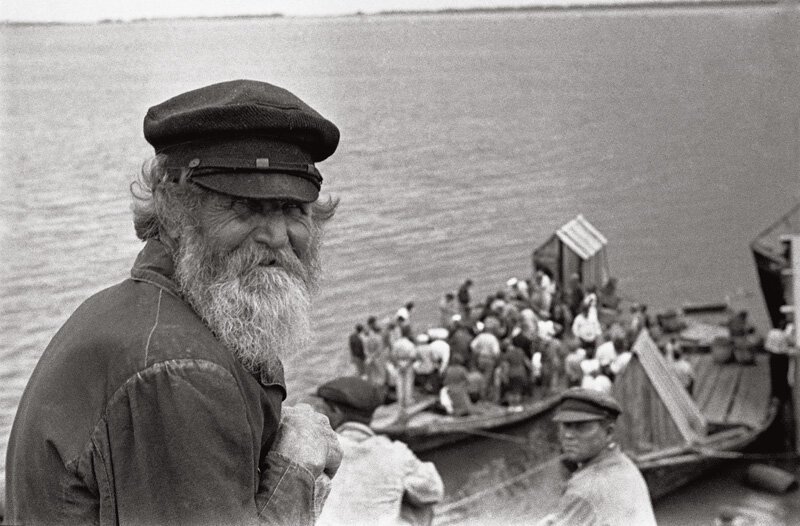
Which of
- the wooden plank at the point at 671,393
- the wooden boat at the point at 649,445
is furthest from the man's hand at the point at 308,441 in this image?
the wooden plank at the point at 671,393

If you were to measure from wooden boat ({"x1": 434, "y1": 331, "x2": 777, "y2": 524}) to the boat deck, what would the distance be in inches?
2.4

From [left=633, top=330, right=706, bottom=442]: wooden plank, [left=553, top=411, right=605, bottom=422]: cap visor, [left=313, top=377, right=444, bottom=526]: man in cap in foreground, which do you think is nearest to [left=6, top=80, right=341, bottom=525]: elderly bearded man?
[left=313, top=377, right=444, bottom=526]: man in cap in foreground

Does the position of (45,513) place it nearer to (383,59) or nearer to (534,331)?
(534,331)

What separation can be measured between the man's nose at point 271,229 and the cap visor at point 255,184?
5 cm

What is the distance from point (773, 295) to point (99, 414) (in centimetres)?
1876

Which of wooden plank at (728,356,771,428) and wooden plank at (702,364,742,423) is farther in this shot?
wooden plank at (702,364,742,423)

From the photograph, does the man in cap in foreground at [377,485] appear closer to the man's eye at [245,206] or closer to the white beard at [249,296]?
the white beard at [249,296]

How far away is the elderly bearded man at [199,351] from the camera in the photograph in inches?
56.5

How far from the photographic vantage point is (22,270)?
23250 mm

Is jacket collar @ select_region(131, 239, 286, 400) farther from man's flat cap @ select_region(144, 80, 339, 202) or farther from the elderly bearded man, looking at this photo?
man's flat cap @ select_region(144, 80, 339, 202)

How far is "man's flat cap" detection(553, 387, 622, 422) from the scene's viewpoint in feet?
13.4

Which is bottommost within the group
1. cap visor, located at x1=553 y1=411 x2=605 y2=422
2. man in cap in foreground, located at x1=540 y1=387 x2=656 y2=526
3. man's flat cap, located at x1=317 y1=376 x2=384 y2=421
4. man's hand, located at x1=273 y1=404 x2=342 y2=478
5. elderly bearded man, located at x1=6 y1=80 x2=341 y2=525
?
man in cap in foreground, located at x1=540 y1=387 x2=656 y2=526

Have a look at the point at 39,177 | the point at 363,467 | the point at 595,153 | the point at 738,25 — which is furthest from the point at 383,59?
the point at 363,467

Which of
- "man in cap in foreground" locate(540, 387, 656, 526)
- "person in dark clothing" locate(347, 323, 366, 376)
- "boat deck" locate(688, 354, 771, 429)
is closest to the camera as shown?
"man in cap in foreground" locate(540, 387, 656, 526)
